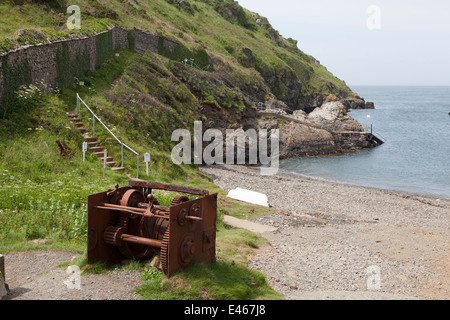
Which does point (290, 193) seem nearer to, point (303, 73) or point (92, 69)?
point (92, 69)

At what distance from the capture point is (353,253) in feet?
46.8

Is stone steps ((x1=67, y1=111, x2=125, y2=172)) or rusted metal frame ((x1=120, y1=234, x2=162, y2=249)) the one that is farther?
stone steps ((x1=67, y1=111, x2=125, y2=172))

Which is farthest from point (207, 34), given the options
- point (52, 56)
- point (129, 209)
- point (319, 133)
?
point (129, 209)

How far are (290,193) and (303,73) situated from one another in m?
83.3

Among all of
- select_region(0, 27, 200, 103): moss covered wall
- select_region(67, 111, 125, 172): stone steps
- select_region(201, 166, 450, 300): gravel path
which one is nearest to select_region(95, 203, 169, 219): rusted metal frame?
select_region(201, 166, 450, 300): gravel path

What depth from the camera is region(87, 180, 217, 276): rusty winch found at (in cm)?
783

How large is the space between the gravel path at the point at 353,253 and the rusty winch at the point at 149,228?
269cm

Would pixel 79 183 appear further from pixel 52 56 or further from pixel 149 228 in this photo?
pixel 52 56

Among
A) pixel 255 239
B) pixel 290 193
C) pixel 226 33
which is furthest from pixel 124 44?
pixel 226 33

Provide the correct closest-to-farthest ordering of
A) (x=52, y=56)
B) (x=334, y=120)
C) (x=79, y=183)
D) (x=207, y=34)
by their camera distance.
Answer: (x=79, y=183) → (x=52, y=56) → (x=334, y=120) → (x=207, y=34)

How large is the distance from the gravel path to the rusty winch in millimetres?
2693

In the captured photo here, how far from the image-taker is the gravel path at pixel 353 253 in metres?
11.0

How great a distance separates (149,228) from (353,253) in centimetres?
834

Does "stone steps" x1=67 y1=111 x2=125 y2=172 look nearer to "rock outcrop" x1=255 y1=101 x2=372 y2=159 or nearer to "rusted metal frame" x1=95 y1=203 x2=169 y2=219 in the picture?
"rusted metal frame" x1=95 y1=203 x2=169 y2=219
